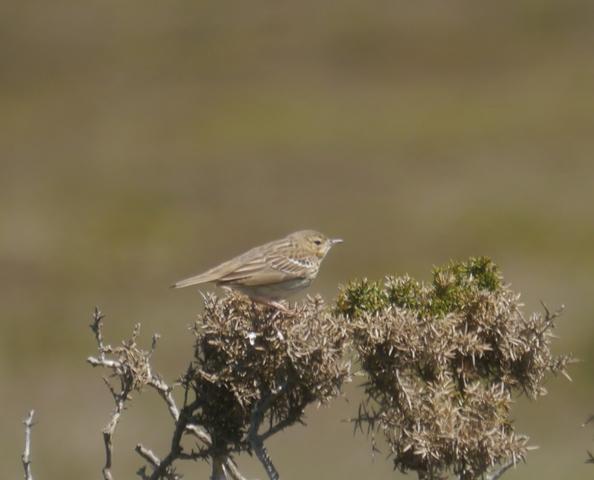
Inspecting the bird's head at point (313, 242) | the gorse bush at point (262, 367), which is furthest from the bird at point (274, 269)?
the gorse bush at point (262, 367)

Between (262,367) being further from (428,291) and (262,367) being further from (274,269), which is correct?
(274,269)

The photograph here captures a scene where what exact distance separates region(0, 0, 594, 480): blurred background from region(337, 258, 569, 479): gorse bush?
463 inches

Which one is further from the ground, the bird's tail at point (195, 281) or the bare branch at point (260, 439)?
the bird's tail at point (195, 281)

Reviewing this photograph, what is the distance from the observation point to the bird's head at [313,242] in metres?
9.53

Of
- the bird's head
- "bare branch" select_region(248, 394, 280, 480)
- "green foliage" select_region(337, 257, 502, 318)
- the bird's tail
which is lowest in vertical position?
"bare branch" select_region(248, 394, 280, 480)

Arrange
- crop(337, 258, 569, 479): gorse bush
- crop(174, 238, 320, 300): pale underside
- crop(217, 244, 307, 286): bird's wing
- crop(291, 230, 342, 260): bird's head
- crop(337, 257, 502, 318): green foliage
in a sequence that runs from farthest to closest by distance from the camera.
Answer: crop(291, 230, 342, 260): bird's head, crop(217, 244, 307, 286): bird's wing, crop(174, 238, 320, 300): pale underside, crop(337, 257, 502, 318): green foliage, crop(337, 258, 569, 479): gorse bush

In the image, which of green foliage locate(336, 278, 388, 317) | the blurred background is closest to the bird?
green foliage locate(336, 278, 388, 317)

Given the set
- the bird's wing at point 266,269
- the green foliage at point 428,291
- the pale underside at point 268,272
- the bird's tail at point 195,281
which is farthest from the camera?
the bird's tail at point 195,281

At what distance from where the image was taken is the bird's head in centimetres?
953

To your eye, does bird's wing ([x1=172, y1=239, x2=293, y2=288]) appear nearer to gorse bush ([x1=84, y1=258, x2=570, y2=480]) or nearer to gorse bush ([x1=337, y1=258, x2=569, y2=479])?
gorse bush ([x1=84, y1=258, x2=570, y2=480])

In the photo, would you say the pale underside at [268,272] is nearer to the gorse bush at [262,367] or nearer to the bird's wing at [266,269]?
the bird's wing at [266,269]

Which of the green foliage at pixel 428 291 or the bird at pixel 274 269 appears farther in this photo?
the bird at pixel 274 269

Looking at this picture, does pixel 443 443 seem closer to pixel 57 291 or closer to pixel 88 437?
pixel 88 437

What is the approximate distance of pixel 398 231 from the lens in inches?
1294
